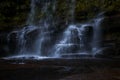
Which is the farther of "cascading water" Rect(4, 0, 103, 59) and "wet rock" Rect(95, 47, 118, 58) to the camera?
"cascading water" Rect(4, 0, 103, 59)

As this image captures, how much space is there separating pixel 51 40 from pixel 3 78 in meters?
8.95

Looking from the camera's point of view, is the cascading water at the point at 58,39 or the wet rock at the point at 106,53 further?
the cascading water at the point at 58,39

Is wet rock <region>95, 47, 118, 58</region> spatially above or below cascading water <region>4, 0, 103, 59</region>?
below

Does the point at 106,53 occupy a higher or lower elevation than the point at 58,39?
lower

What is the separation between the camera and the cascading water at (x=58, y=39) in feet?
49.1

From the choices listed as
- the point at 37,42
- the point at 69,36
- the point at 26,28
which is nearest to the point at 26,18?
the point at 26,28

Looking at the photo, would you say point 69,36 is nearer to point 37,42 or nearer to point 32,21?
point 37,42

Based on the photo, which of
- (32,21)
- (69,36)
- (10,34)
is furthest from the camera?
(32,21)

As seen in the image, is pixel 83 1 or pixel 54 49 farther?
pixel 83 1

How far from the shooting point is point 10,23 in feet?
63.2

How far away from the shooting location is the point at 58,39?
16219 mm

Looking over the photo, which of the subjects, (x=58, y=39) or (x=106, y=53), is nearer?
(x=106, y=53)

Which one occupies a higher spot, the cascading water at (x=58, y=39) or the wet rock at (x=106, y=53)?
the cascading water at (x=58, y=39)

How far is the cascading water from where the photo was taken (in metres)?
15.0
